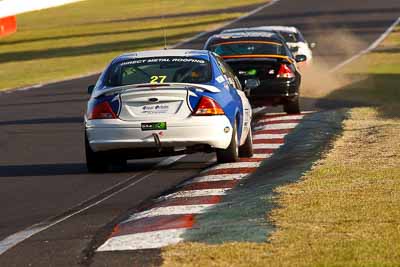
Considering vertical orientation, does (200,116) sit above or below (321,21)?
above

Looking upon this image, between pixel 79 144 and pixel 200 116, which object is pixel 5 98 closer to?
pixel 79 144

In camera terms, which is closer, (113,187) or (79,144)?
(113,187)

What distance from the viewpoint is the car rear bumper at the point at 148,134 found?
46.3 ft

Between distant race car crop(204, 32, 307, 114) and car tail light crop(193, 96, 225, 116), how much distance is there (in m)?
6.53

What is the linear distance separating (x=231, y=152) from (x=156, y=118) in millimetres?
1074

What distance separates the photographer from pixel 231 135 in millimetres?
14516

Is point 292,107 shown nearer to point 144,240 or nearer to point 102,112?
point 102,112

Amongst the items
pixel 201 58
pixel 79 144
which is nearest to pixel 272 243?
pixel 201 58

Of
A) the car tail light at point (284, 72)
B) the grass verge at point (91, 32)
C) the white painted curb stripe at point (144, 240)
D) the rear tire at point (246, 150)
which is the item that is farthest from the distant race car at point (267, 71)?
the grass verge at point (91, 32)

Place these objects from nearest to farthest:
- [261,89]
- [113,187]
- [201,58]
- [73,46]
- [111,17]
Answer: [113,187]
[201,58]
[261,89]
[73,46]
[111,17]

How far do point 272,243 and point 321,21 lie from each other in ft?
166

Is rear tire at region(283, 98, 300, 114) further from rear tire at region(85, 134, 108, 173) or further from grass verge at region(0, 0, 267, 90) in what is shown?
grass verge at region(0, 0, 267, 90)

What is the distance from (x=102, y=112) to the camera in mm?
14234

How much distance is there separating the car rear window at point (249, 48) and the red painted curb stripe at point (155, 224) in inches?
471
